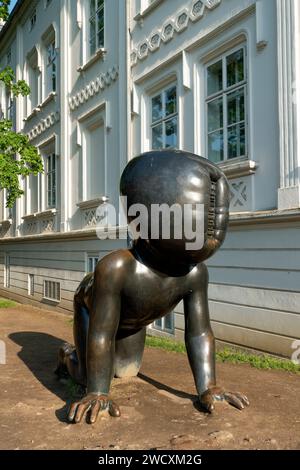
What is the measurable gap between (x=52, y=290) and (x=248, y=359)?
7.40m

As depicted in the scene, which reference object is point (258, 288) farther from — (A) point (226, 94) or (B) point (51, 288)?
(B) point (51, 288)

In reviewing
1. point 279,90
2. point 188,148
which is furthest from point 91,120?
point 279,90

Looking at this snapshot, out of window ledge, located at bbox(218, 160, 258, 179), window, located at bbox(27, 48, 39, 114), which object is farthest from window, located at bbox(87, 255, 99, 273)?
window, located at bbox(27, 48, 39, 114)

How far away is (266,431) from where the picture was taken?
2.76 meters

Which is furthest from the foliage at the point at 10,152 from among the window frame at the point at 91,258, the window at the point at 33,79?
the window at the point at 33,79

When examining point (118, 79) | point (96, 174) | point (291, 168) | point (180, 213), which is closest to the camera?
point (180, 213)

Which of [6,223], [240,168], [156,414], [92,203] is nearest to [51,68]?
[92,203]

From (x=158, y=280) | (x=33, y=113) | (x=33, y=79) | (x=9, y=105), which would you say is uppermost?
(x=33, y=79)

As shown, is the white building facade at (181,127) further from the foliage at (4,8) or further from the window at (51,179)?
the foliage at (4,8)

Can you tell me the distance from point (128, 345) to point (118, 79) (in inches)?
261

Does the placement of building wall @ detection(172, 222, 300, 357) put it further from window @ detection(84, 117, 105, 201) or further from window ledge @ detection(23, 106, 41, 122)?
window ledge @ detection(23, 106, 41, 122)

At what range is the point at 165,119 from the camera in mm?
7875

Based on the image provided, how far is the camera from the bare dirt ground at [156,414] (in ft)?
8.55
